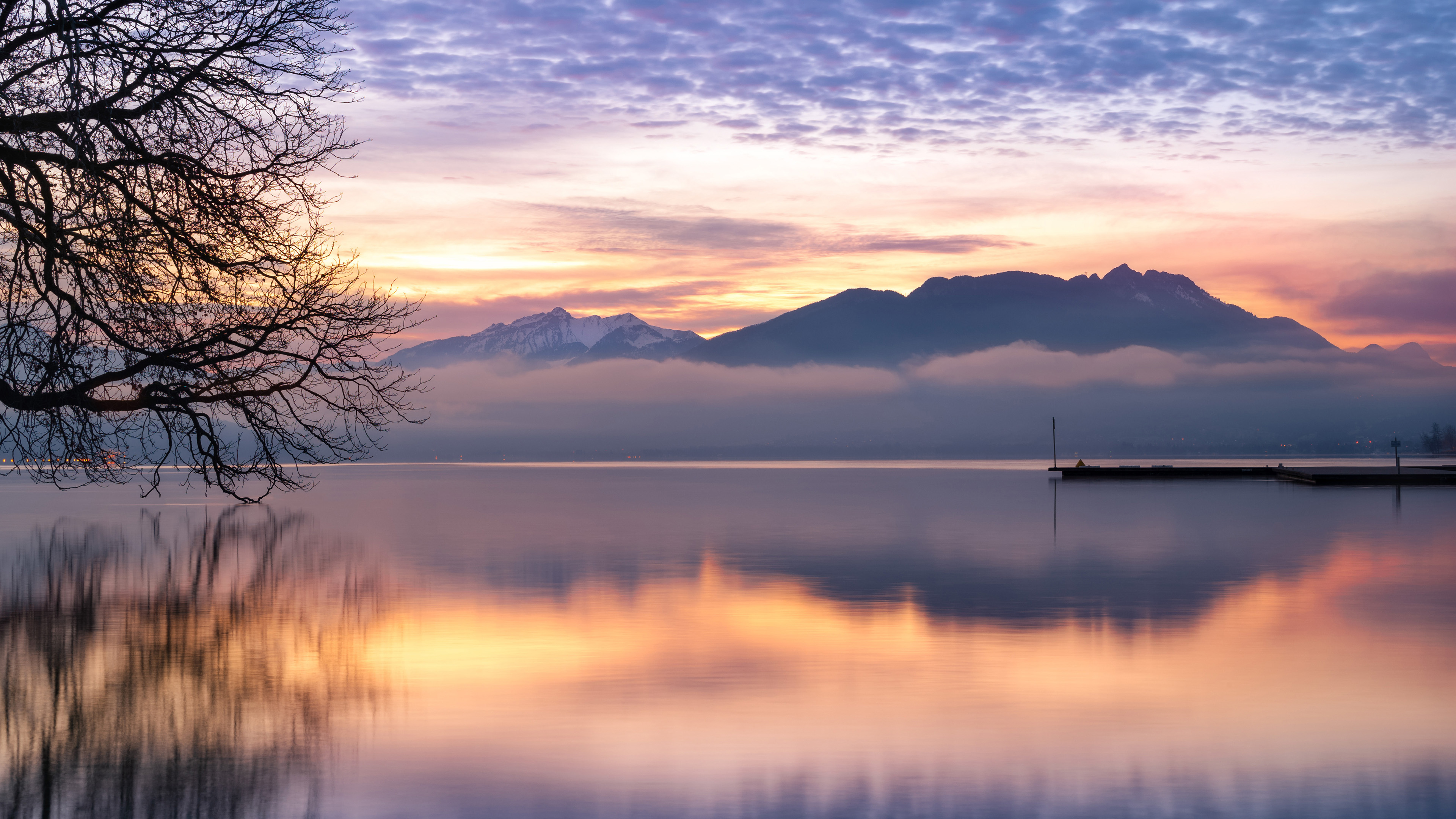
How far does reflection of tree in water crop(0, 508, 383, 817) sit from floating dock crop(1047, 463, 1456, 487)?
8633 cm

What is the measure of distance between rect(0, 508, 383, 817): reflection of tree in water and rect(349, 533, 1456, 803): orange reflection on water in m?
1.07

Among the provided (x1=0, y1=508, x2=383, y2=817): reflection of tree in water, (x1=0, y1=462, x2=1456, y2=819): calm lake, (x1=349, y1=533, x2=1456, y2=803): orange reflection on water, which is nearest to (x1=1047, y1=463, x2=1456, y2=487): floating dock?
(x1=0, y1=462, x2=1456, y2=819): calm lake

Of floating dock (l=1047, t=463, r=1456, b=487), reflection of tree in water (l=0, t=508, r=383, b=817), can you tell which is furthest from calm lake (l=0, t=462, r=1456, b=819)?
floating dock (l=1047, t=463, r=1456, b=487)

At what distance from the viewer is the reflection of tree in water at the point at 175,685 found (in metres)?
10.3

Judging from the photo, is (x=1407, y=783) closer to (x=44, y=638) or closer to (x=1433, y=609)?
(x=1433, y=609)

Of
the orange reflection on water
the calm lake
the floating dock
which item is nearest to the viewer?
the calm lake

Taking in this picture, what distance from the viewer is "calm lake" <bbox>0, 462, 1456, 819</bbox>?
10.2 m

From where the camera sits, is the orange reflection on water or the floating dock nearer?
the orange reflection on water

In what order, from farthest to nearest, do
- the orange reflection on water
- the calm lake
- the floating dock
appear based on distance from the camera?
the floating dock < the orange reflection on water < the calm lake

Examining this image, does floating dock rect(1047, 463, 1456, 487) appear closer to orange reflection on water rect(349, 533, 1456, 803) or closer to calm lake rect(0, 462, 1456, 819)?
calm lake rect(0, 462, 1456, 819)

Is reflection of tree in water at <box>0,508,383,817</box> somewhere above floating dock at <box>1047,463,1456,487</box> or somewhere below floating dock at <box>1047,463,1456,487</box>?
above

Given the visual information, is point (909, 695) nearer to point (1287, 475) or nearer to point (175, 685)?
point (175, 685)

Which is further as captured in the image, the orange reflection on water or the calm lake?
the orange reflection on water

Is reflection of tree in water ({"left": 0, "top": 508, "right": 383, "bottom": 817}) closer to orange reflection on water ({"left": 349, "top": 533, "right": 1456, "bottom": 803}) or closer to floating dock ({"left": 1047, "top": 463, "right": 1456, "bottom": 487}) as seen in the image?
orange reflection on water ({"left": 349, "top": 533, "right": 1456, "bottom": 803})
